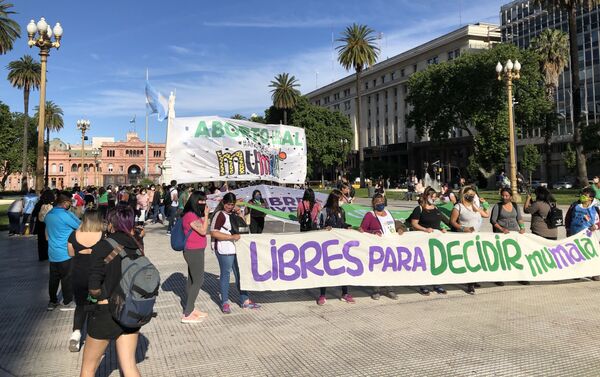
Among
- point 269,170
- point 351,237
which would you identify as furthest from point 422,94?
point 351,237

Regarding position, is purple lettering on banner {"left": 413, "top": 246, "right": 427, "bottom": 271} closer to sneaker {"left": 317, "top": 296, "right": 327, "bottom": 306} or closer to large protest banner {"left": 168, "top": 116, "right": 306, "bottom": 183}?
sneaker {"left": 317, "top": 296, "right": 327, "bottom": 306}

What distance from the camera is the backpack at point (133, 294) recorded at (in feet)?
11.3

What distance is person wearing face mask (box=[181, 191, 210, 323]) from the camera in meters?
6.05

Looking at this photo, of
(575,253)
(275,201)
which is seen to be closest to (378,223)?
(575,253)

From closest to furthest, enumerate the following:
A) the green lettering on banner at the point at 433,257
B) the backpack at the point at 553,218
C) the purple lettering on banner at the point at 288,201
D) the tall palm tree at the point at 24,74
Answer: the green lettering on banner at the point at 433,257
the backpack at the point at 553,218
the purple lettering on banner at the point at 288,201
the tall palm tree at the point at 24,74

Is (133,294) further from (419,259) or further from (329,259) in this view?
(419,259)

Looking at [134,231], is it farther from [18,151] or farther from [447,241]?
[18,151]

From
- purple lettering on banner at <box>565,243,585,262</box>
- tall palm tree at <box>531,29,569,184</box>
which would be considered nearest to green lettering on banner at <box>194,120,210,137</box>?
purple lettering on banner at <box>565,243,585,262</box>

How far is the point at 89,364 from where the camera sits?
3.53 meters

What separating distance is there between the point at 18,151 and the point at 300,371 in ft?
254

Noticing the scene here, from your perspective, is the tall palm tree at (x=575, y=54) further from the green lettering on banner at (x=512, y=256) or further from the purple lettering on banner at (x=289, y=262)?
the purple lettering on banner at (x=289, y=262)

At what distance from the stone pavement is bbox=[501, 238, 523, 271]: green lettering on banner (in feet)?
1.43

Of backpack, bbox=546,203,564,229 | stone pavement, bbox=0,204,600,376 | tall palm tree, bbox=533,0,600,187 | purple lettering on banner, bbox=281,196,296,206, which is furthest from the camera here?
tall palm tree, bbox=533,0,600,187

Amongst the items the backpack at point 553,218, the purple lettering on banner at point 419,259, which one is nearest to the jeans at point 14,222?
the purple lettering on banner at point 419,259
